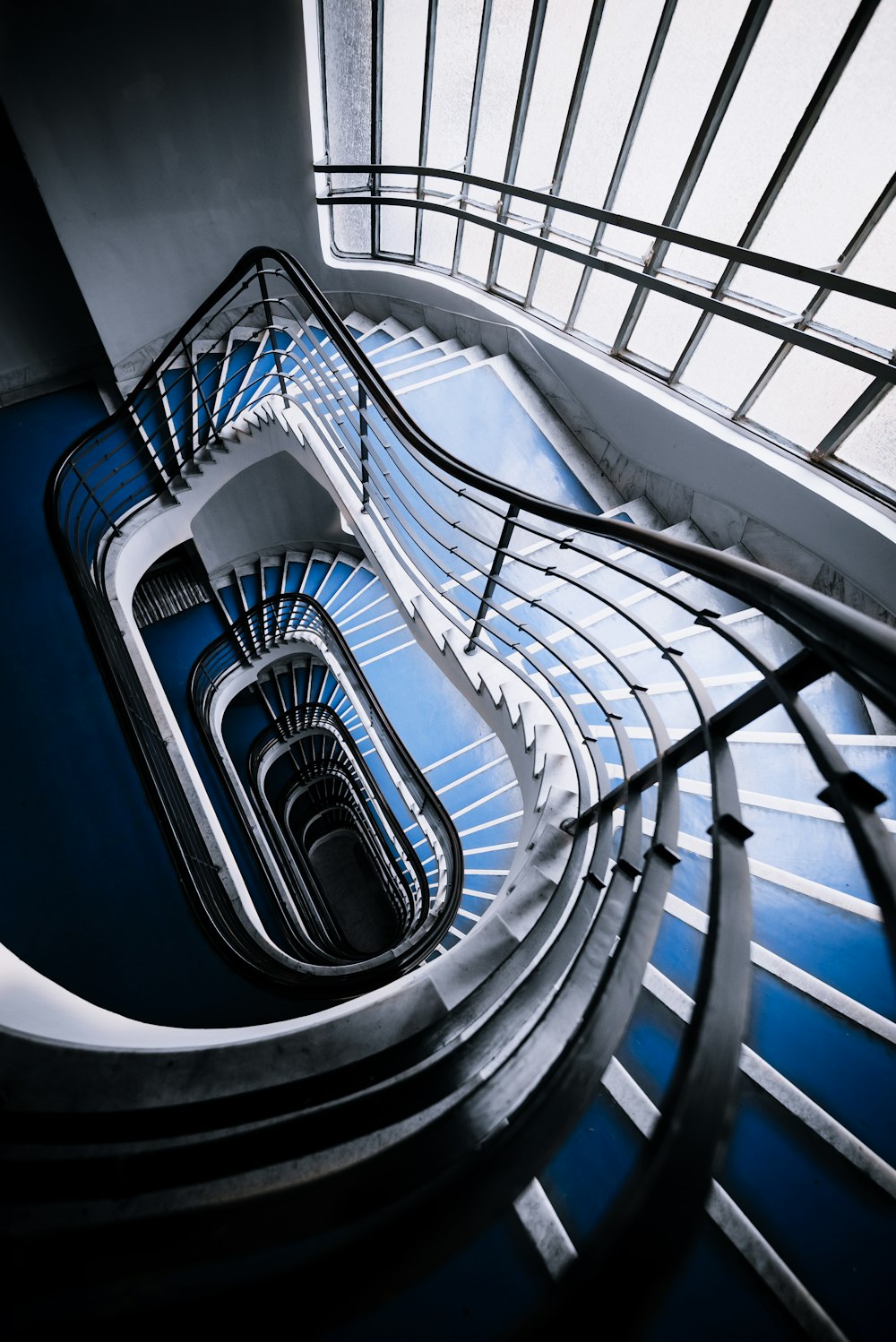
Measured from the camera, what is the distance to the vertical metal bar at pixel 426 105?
4.38 m

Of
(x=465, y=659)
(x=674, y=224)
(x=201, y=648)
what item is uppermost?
(x=201, y=648)

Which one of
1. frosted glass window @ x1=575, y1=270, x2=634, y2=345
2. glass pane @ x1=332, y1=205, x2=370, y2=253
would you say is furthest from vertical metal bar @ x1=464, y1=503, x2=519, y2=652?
glass pane @ x1=332, y1=205, x2=370, y2=253

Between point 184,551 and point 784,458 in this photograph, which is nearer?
point 784,458

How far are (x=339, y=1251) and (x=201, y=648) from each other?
749cm

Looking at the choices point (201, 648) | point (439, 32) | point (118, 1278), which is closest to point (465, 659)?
point (118, 1278)

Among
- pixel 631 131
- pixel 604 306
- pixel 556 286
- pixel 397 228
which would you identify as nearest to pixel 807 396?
pixel 604 306

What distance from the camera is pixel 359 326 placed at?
6086mm

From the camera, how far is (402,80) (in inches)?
190

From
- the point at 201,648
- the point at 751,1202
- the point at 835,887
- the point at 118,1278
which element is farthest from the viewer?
the point at 201,648

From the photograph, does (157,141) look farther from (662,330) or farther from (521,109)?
(662,330)

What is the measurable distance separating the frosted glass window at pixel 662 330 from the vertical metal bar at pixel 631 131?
547mm

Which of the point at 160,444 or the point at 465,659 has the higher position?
the point at 160,444

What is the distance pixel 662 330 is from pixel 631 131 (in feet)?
3.54

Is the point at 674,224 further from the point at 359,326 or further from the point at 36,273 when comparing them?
the point at 36,273
